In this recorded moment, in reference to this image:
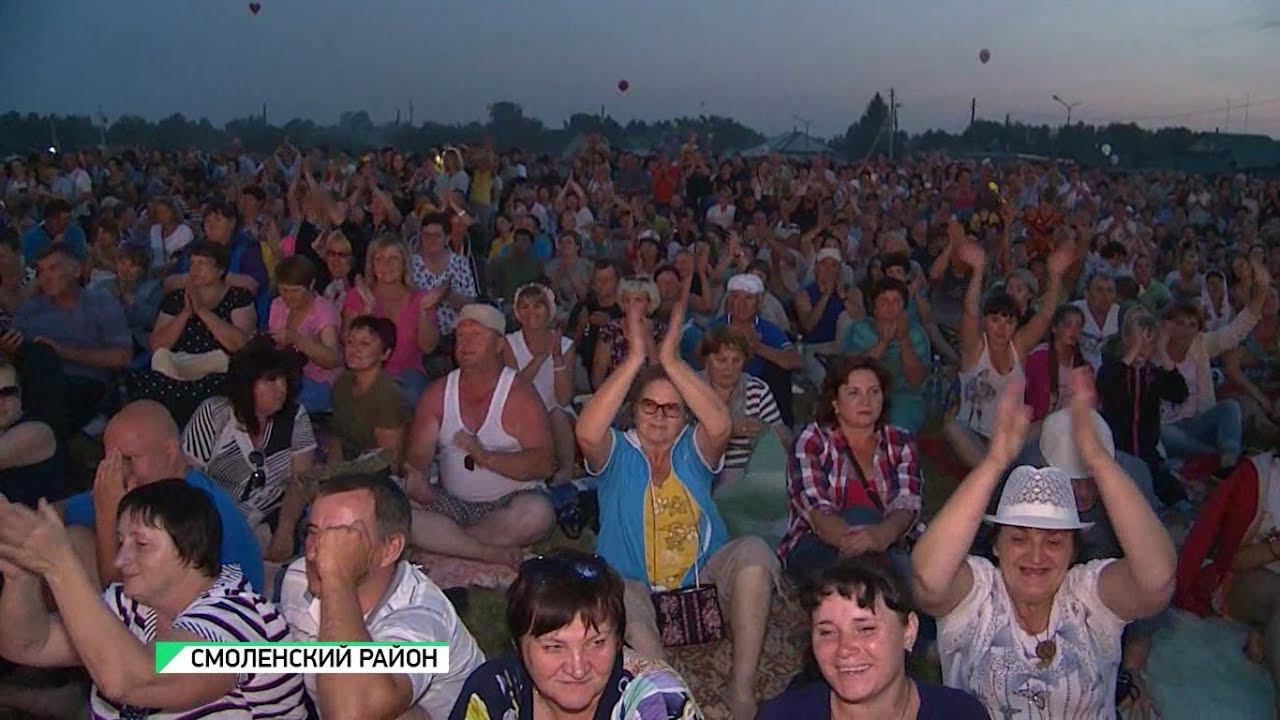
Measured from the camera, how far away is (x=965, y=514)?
9.79 feet

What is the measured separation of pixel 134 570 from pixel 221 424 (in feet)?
7.04

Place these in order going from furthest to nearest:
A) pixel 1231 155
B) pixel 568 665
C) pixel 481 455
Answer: pixel 1231 155
pixel 481 455
pixel 568 665

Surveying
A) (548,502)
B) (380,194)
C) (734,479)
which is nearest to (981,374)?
(734,479)

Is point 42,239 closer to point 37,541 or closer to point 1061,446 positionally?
point 37,541

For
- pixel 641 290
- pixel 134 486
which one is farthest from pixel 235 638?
pixel 641 290

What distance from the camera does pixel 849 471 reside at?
4.65 m

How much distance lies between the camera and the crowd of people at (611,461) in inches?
109

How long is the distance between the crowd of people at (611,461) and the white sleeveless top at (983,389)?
2 cm

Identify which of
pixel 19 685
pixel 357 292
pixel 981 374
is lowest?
pixel 19 685

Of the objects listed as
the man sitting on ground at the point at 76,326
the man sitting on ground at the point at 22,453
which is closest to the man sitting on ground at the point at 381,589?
the man sitting on ground at the point at 22,453

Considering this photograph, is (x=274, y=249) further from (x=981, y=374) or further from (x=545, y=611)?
(x=545, y=611)

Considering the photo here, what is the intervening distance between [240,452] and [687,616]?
6.99 ft

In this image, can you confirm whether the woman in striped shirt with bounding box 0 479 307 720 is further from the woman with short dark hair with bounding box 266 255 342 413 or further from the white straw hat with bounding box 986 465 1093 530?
the woman with short dark hair with bounding box 266 255 342 413

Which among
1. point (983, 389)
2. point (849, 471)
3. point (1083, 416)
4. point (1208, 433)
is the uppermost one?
point (1083, 416)
